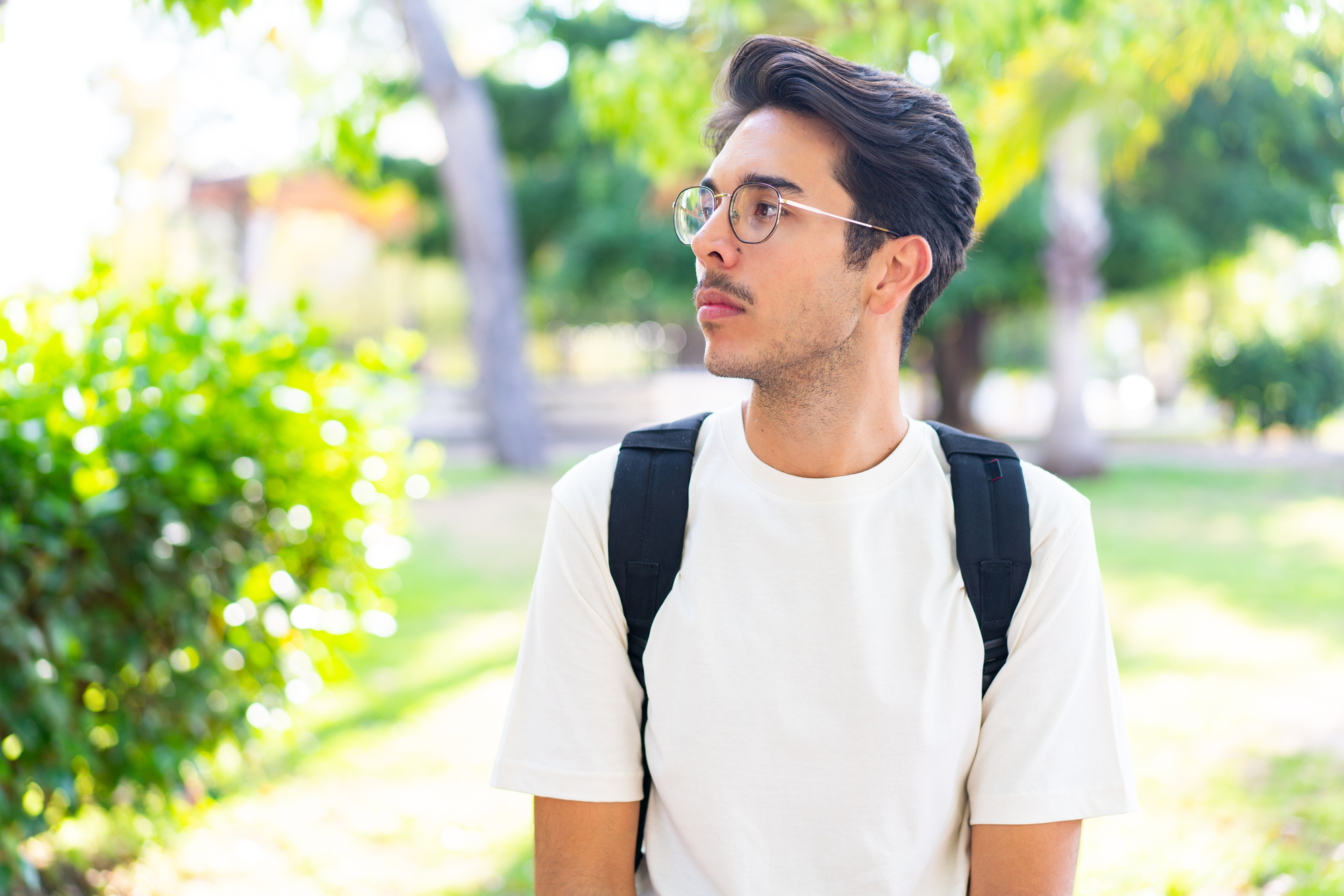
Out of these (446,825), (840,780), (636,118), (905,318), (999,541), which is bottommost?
(446,825)

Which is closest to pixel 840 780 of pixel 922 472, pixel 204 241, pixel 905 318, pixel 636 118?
pixel 922 472

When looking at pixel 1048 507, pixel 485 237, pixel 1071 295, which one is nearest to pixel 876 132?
pixel 1048 507

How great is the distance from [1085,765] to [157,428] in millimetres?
2786

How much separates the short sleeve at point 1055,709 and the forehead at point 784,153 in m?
0.69

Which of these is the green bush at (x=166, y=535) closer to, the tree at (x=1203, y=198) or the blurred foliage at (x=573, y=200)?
the blurred foliage at (x=573, y=200)

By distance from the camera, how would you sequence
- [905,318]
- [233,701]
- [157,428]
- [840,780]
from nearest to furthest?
1. [840,780]
2. [905,318]
3. [157,428]
4. [233,701]

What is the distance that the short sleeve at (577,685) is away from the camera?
1838 millimetres

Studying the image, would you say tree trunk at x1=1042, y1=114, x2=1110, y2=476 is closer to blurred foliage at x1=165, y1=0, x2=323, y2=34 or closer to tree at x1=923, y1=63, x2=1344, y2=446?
tree at x1=923, y1=63, x2=1344, y2=446

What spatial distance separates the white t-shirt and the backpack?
0.08ft

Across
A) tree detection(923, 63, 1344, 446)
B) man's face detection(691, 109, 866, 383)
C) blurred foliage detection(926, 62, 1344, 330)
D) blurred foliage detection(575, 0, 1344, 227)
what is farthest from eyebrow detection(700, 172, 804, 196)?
tree detection(923, 63, 1344, 446)

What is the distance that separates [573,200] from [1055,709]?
15693 mm

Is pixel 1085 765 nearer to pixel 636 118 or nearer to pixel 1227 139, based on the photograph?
pixel 636 118

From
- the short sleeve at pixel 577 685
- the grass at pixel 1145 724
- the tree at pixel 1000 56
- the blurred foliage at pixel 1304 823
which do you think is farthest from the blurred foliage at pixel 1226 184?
the short sleeve at pixel 577 685

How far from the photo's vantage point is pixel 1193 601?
7922mm
